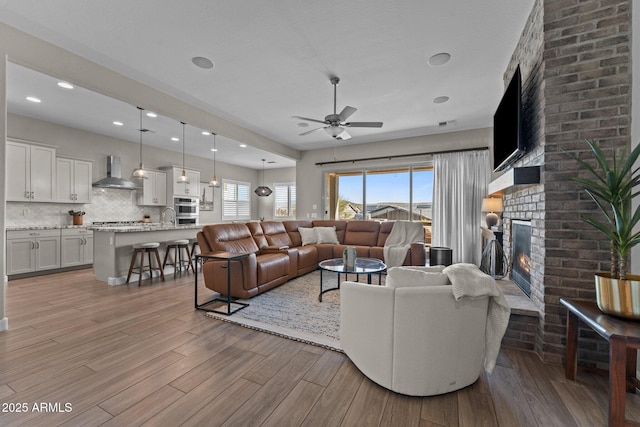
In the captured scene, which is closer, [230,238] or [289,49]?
[289,49]

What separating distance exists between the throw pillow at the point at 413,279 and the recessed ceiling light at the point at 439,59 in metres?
2.57

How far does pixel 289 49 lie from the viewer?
290cm

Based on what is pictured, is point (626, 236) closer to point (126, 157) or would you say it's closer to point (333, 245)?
point (333, 245)

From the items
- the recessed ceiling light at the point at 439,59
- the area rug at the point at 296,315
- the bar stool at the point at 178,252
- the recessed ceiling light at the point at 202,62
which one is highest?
the recessed ceiling light at the point at 439,59

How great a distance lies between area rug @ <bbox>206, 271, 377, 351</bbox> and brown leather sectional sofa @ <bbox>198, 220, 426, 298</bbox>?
28 centimetres

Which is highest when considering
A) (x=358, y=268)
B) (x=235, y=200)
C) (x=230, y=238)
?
(x=235, y=200)

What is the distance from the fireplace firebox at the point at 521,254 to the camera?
2.64 meters

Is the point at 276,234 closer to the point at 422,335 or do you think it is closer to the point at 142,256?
the point at 142,256

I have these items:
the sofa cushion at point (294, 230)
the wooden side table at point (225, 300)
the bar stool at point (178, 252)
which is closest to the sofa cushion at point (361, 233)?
Answer: the sofa cushion at point (294, 230)

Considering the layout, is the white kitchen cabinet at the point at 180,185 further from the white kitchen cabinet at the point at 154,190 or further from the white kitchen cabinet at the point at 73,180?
the white kitchen cabinet at the point at 73,180

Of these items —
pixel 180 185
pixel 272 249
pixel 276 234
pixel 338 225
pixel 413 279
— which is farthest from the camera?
pixel 180 185

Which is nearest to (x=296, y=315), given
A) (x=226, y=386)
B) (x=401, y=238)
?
(x=226, y=386)

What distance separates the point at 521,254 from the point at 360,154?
440 centimetres

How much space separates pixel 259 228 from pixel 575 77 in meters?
4.41
